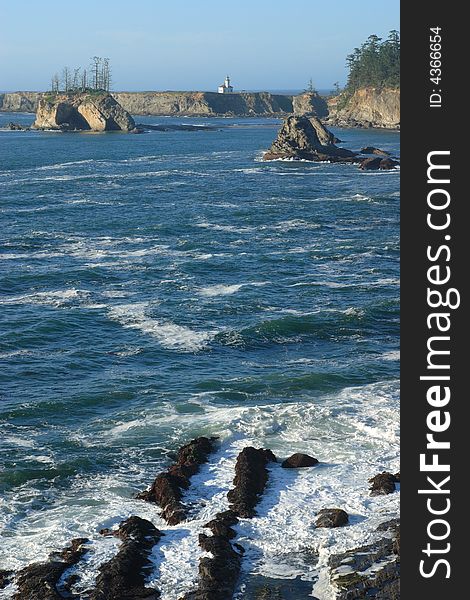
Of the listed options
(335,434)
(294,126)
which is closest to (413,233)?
(335,434)

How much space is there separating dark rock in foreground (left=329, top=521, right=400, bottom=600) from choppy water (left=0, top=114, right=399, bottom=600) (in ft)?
1.70

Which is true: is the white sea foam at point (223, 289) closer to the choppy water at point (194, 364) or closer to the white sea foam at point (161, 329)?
the choppy water at point (194, 364)

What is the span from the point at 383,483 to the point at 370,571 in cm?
526

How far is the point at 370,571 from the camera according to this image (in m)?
21.5

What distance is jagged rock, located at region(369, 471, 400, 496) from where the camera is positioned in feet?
85.9

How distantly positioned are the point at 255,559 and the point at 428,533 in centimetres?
1468

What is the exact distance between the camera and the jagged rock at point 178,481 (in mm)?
25328

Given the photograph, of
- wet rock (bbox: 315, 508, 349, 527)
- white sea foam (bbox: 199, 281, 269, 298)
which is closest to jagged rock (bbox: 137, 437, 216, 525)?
wet rock (bbox: 315, 508, 349, 527)

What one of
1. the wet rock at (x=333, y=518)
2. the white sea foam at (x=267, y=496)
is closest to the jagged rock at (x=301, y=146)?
the white sea foam at (x=267, y=496)

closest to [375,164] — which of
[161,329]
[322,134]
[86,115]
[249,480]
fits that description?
[322,134]

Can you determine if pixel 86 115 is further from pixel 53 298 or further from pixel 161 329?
pixel 161 329

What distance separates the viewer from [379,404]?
34.2 metres

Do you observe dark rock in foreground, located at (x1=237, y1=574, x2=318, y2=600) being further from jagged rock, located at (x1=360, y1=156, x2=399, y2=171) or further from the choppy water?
jagged rock, located at (x1=360, y1=156, x2=399, y2=171)

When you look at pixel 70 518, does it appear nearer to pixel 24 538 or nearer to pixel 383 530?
pixel 24 538
